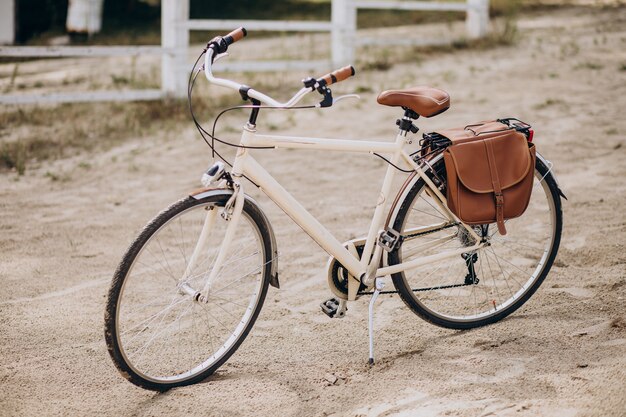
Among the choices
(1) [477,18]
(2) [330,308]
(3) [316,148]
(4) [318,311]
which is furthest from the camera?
(1) [477,18]

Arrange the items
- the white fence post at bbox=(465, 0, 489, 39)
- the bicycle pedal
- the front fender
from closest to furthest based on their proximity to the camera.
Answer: the front fender → the bicycle pedal → the white fence post at bbox=(465, 0, 489, 39)

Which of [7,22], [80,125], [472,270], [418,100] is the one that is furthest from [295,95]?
[7,22]

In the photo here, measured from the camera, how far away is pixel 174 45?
8.94 metres

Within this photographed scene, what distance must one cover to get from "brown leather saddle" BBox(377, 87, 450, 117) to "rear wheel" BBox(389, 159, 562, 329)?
0.30 m

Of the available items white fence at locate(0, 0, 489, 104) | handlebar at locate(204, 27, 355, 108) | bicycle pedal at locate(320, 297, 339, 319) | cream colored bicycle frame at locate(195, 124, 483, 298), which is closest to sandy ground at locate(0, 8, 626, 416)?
bicycle pedal at locate(320, 297, 339, 319)

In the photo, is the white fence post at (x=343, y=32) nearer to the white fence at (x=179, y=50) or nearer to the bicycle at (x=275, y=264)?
the white fence at (x=179, y=50)

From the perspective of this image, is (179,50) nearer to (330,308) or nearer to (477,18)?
(477,18)

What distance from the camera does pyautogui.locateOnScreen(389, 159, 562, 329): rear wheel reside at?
3.84 metres

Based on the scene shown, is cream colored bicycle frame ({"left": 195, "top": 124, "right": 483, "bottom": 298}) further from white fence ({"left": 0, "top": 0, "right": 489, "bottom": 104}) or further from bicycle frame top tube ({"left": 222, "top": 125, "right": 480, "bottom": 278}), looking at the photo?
white fence ({"left": 0, "top": 0, "right": 489, "bottom": 104})

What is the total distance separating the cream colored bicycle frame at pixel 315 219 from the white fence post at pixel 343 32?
6.67 m

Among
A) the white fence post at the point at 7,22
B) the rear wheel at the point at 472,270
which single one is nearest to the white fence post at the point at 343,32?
the rear wheel at the point at 472,270

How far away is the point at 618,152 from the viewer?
676cm

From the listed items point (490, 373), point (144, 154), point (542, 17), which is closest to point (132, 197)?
point (144, 154)

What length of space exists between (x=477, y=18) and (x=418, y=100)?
8908 millimetres
